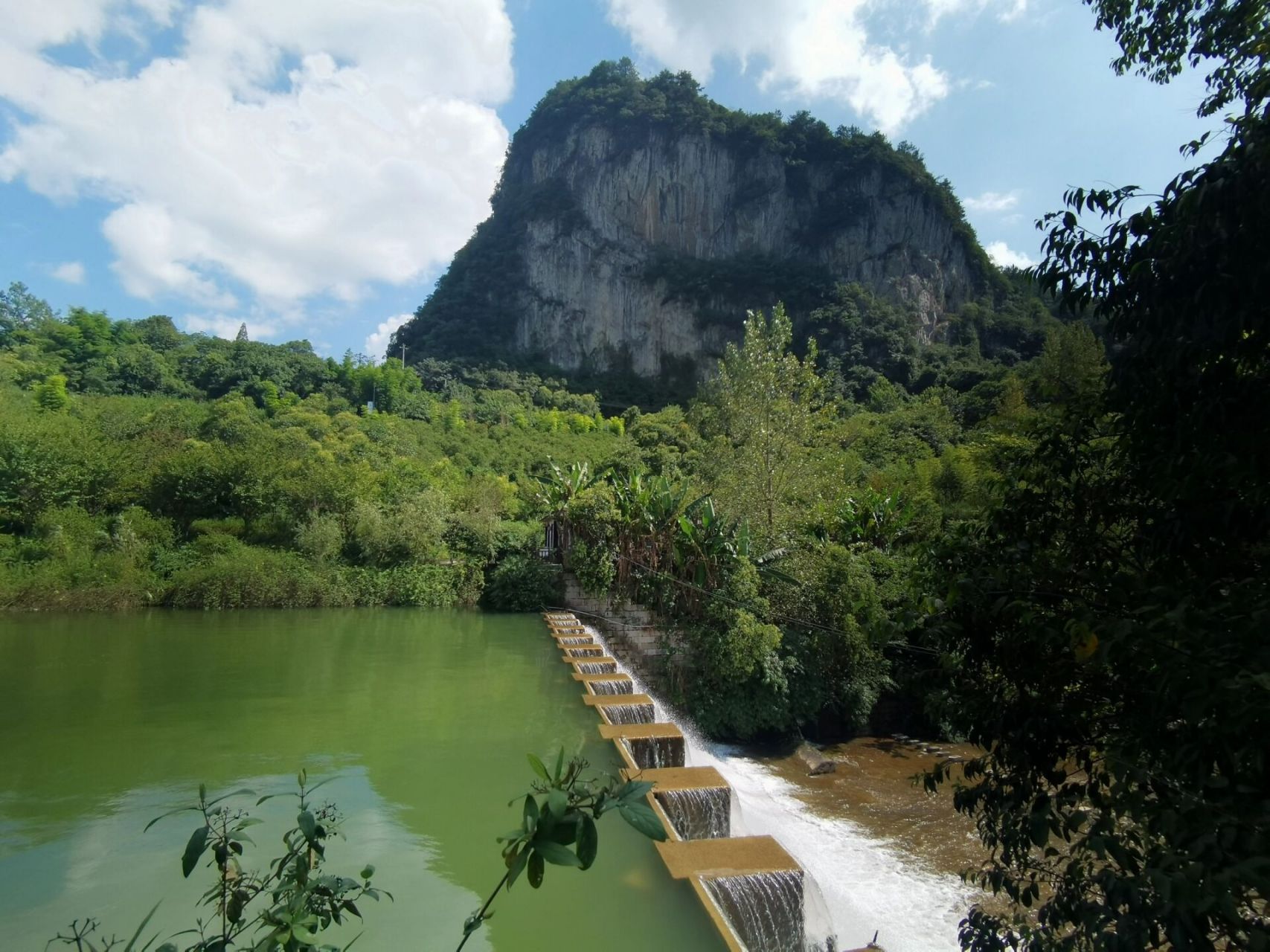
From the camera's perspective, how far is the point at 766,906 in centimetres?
519

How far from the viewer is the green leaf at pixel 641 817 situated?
1.11 m

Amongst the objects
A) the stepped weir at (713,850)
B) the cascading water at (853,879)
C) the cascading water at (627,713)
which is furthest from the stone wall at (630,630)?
the cascading water at (853,879)

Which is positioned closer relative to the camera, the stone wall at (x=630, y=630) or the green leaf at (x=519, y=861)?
the green leaf at (x=519, y=861)

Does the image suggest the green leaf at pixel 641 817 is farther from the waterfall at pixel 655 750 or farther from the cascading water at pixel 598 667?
the cascading water at pixel 598 667

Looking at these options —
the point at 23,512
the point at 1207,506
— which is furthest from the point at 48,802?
the point at 23,512

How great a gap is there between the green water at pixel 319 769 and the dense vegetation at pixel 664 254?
53910mm

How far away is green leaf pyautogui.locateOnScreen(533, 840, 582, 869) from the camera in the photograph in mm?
1124

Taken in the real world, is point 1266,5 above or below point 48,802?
above

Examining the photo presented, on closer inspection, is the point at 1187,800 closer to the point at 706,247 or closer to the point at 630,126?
the point at 706,247

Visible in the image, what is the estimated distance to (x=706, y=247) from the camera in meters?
78.1

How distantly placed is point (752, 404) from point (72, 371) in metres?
45.2

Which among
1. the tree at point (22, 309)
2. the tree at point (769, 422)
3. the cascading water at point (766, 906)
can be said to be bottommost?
the cascading water at point (766, 906)

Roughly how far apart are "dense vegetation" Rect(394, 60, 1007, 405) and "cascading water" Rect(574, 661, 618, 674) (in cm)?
5434

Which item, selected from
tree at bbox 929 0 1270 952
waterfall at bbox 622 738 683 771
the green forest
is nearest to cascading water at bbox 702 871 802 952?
the green forest
